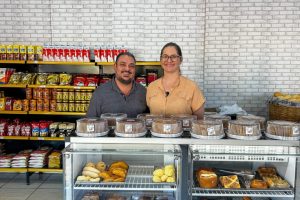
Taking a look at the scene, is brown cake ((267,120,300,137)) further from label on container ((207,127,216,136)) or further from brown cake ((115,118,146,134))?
brown cake ((115,118,146,134))

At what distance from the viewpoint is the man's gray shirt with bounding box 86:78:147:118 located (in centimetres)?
374

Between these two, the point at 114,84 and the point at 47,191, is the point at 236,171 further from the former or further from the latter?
the point at 47,191

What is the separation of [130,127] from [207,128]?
22.9 inches

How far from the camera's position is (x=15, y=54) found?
5.91 m

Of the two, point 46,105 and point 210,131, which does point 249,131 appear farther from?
point 46,105

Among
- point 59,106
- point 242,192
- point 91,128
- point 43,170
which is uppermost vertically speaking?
point 91,128

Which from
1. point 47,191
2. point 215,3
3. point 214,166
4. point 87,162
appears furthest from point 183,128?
point 215,3

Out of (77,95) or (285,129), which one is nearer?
(285,129)

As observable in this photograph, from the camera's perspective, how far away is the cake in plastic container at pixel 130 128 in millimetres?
2559

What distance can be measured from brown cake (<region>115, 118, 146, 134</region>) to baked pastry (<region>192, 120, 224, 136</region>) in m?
0.41

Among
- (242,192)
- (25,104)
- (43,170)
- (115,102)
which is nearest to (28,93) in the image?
(25,104)

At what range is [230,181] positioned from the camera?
2553 millimetres

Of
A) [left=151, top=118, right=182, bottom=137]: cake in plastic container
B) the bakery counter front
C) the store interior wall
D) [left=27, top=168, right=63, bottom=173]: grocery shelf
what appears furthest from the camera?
the store interior wall

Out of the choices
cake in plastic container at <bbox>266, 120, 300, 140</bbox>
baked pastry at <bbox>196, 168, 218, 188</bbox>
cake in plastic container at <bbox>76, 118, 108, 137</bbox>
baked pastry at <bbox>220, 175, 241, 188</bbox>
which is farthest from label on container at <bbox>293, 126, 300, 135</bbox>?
cake in plastic container at <bbox>76, 118, 108, 137</bbox>
